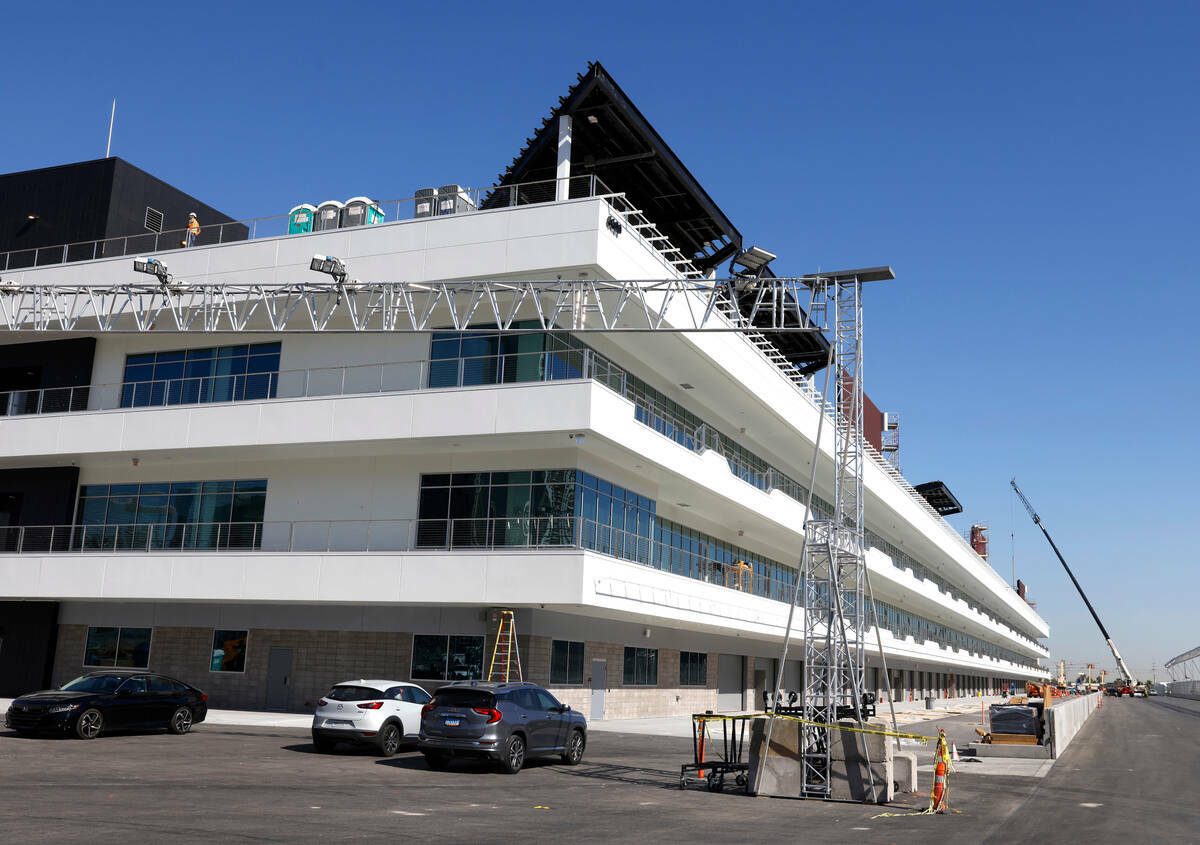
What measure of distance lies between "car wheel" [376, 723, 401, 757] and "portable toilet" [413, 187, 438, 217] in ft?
59.8

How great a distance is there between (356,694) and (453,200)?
59.3ft

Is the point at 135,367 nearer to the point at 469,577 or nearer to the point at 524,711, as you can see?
the point at 469,577

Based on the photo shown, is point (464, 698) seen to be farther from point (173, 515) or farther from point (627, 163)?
point (627, 163)

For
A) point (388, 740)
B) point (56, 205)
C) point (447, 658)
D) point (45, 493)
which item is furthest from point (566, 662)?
A: point (56, 205)

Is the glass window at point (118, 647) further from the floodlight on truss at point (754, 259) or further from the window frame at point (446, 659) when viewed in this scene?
the floodlight on truss at point (754, 259)

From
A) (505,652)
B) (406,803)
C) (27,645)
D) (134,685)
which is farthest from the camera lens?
(27,645)

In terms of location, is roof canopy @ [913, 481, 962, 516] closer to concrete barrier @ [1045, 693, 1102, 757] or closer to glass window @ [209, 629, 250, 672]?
concrete barrier @ [1045, 693, 1102, 757]

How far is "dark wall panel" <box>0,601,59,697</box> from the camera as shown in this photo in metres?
37.1

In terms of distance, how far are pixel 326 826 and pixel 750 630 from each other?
3203 centimetres

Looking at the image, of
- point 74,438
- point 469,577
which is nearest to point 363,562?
point 469,577

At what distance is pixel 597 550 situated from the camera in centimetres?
3191

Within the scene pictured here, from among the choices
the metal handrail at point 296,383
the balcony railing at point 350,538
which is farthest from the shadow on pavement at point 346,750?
the metal handrail at point 296,383

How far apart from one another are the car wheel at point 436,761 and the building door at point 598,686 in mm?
15583

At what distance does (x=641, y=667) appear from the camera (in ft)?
128
